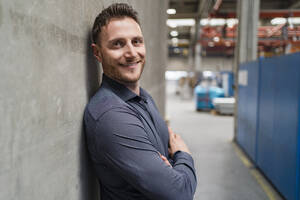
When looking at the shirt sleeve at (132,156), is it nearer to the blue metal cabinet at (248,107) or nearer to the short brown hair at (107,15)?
the short brown hair at (107,15)

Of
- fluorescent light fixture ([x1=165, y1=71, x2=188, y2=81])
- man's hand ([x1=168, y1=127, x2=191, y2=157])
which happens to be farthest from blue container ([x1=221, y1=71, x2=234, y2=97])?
fluorescent light fixture ([x1=165, y1=71, x2=188, y2=81])

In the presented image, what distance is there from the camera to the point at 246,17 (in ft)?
17.1

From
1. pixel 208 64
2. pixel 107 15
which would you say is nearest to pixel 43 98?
pixel 107 15

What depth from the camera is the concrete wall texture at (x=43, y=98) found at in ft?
2.06

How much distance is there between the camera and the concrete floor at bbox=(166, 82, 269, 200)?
10.8 ft

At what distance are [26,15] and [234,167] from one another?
13.7ft

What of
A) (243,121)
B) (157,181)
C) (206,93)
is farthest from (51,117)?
(206,93)

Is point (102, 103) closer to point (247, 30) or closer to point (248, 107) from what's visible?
point (248, 107)

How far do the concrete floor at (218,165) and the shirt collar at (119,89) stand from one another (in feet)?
8.05

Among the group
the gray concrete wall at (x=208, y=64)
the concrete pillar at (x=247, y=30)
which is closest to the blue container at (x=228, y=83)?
the concrete pillar at (x=247, y=30)

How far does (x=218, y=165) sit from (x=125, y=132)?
3.71m

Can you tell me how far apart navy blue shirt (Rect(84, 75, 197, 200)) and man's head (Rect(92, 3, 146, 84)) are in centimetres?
11

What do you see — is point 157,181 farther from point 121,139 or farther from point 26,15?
point 26,15

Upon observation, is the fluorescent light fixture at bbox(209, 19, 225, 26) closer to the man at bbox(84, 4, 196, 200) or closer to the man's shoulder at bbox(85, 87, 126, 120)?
the man at bbox(84, 4, 196, 200)
